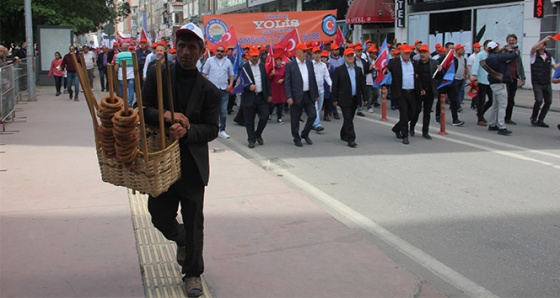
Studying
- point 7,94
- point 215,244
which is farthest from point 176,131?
point 7,94

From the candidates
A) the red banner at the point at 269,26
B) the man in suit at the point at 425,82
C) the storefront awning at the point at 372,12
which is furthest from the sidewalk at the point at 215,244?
the storefront awning at the point at 372,12

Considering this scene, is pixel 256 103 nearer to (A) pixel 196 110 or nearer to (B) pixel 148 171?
(A) pixel 196 110

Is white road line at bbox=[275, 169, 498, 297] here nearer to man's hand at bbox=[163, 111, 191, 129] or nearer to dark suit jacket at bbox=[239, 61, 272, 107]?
man's hand at bbox=[163, 111, 191, 129]

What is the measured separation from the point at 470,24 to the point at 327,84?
13869mm

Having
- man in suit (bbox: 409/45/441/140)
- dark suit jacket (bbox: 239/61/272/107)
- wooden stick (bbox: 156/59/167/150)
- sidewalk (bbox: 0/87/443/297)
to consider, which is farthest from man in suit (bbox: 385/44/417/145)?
wooden stick (bbox: 156/59/167/150)

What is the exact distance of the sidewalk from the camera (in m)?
4.58

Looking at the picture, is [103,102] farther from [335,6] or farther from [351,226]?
[335,6]

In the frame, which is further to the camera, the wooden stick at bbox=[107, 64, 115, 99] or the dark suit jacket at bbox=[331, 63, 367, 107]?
the dark suit jacket at bbox=[331, 63, 367, 107]

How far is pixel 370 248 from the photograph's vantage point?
5438 mm

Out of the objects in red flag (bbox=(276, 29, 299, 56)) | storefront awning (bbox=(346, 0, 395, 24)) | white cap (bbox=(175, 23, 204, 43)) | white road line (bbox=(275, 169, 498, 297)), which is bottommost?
white road line (bbox=(275, 169, 498, 297))

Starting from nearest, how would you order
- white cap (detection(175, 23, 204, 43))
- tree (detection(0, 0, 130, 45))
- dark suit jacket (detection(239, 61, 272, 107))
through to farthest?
white cap (detection(175, 23, 204, 43)) → dark suit jacket (detection(239, 61, 272, 107)) → tree (detection(0, 0, 130, 45))

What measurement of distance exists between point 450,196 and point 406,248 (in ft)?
7.10

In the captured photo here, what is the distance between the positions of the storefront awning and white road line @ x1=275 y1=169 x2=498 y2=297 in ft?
75.2

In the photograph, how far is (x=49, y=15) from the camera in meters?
30.2
